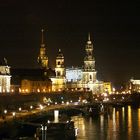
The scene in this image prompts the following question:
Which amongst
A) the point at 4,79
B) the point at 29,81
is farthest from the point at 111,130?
the point at 29,81

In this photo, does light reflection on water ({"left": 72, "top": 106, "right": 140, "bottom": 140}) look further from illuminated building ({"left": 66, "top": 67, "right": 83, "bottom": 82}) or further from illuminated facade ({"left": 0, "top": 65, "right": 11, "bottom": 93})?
illuminated building ({"left": 66, "top": 67, "right": 83, "bottom": 82})

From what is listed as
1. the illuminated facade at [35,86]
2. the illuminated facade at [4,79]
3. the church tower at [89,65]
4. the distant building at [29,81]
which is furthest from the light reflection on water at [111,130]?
the church tower at [89,65]

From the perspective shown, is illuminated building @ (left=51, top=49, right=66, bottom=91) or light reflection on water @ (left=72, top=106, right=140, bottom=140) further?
illuminated building @ (left=51, top=49, right=66, bottom=91)

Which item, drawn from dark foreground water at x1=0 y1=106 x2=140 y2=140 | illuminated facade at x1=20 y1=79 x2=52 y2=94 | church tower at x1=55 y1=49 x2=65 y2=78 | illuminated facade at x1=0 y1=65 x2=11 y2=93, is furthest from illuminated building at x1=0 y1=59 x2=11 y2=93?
dark foreground water at x1=0 y1=106 x2=140 y2=140

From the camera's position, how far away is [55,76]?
123m

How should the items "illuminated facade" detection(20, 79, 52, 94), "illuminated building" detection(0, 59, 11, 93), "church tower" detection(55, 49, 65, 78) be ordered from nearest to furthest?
"illuminated building" detection(0, 59, 11, 93), "illuminated facade" detection(20, 79, 52, 94), "church tower" detection(55, 49, 65, 78)

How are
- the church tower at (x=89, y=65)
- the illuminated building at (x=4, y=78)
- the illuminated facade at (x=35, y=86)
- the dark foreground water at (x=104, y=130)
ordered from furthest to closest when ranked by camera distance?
the church tower at (x=89, y=65) → the illuminated facade at (x=35, y=86) → the illuminated building at (x=4, y=78) → the dark foreground water at (x=104, y=130)

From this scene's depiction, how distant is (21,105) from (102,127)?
21203mm

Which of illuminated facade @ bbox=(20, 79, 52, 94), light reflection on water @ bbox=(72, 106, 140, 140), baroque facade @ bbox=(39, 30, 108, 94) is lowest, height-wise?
light reflection on water @ bbox=(72, 106, 140, 140)

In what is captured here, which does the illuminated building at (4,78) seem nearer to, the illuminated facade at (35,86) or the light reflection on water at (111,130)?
the illuminated facade at (35,86)

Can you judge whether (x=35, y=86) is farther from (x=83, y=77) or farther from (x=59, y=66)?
(x=83, y=77)

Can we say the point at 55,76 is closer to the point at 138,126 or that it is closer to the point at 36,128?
the point at 138,126

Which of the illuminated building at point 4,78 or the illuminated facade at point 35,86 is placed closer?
the illuminated building at point 4,78

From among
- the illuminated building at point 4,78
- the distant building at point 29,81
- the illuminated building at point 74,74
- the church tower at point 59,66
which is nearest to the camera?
the illuminated building at point 4,78
